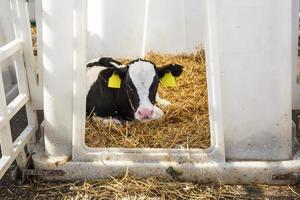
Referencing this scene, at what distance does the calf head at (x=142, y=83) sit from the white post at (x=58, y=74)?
753 millimetres

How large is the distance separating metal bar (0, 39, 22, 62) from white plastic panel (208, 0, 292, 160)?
1569 millimetres

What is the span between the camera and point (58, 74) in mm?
3275

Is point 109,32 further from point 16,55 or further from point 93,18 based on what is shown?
point 16,55

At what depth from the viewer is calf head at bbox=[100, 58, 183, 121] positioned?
12.7ft

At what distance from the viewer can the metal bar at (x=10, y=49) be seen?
10.4 ft

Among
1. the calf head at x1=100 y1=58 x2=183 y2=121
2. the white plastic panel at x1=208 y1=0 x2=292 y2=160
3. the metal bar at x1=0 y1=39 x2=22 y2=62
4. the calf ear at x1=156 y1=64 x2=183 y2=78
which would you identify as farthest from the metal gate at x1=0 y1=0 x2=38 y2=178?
the white plastic panel at x1=208 y1=0 x2=292 y2=160

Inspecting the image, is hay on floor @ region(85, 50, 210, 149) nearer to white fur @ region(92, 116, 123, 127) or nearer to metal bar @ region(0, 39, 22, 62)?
white fur @ region(92, 116, 123, 127)

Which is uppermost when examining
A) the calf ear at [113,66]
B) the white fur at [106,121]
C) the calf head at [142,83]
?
the calf ear at [113,66]

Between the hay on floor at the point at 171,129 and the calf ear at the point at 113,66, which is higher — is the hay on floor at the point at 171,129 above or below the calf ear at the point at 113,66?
below

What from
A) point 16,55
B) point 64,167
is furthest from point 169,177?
point 16,55

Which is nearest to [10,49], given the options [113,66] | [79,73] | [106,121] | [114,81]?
[79,73]

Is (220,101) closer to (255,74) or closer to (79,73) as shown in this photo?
(255,74)

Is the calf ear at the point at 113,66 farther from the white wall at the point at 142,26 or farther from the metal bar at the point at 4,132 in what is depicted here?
the metal bar at the point at 4,132

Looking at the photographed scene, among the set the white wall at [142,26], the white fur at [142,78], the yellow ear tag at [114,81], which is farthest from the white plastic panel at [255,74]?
the white wall at [142,26]
